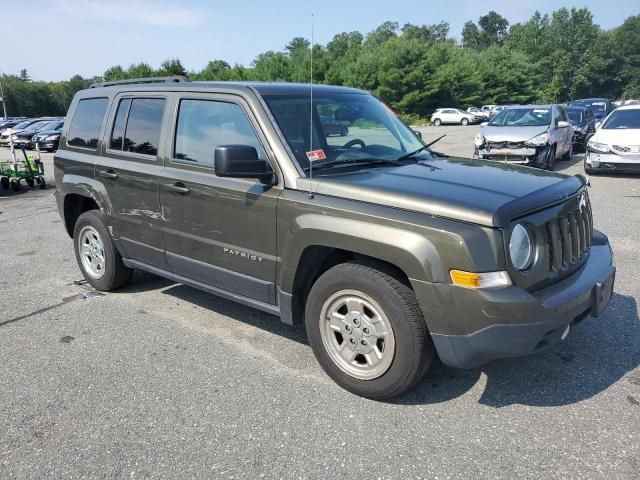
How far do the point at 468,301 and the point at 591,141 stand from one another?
37.5ft

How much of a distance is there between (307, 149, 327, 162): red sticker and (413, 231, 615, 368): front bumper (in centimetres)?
119

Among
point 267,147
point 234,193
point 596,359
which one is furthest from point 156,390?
point 596,359

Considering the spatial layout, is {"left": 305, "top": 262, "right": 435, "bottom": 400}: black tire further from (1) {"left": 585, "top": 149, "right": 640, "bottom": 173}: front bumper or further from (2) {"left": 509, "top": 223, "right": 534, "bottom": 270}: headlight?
(1) {"left": 585, "top": 149, "right": 640, "bottom": 173}: front bumper

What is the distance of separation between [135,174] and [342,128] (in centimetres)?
177

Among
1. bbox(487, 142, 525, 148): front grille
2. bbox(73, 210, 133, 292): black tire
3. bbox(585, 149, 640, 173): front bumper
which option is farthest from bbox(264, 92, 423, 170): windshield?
bbox(585, 149, 640, 173): front bumper

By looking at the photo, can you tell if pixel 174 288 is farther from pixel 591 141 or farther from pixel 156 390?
pixel 591 141

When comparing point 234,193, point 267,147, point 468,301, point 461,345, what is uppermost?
point 267,147

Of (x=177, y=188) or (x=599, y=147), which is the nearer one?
(x=177, y=188)

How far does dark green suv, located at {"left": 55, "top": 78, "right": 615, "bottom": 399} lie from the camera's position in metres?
2.77

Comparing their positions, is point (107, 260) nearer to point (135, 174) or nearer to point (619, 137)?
point (135, 174)

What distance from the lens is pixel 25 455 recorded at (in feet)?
9.12

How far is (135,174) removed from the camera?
436 centimetres

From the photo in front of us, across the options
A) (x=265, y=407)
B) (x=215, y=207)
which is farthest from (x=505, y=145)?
(x=265, y=407)

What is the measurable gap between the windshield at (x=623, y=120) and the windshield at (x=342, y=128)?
10155 millimetres
